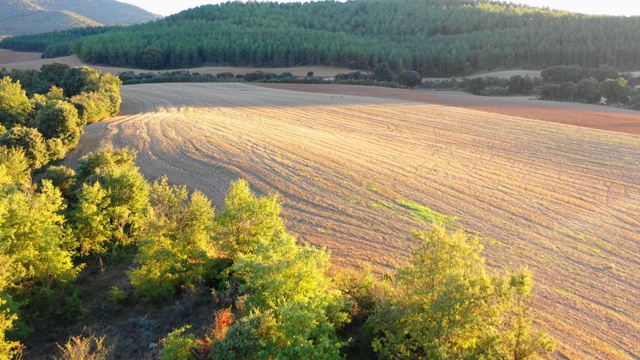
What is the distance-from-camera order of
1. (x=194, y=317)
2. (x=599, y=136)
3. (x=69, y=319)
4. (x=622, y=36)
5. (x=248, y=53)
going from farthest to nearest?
(x=248, y=53) → (x=622, y=36) → (x=599, y=136) → (x=69, y=319) → (x=194, y=317)

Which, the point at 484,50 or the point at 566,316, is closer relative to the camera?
the point at 566,316

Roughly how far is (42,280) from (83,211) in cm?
403

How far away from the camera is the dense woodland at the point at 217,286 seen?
11305mm

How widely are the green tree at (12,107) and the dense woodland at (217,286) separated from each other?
13.7m

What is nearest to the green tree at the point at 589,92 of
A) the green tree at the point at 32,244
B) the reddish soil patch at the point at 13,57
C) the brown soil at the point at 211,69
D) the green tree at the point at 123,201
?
the brown soil at the point at 211,69

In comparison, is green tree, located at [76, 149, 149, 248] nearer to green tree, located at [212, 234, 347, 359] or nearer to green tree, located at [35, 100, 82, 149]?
green tree, located at [212, 234, 347, 359]

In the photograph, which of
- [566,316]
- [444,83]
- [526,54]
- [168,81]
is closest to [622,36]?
[526,54]

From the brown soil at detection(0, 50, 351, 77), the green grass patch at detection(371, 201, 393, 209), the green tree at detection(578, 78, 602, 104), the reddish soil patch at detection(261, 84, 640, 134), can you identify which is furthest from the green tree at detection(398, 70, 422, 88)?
the green grass patch at detection(371, 201, 393, 209)

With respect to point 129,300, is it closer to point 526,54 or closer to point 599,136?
point 599,136

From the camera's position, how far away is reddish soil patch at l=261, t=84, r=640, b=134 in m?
47.6

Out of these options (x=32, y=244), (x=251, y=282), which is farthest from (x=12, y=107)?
(x=251, y=282)

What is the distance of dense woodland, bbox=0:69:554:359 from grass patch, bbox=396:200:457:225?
2.41 meters

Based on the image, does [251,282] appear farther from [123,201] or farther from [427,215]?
[123,201]

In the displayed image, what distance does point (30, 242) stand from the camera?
19438mm
